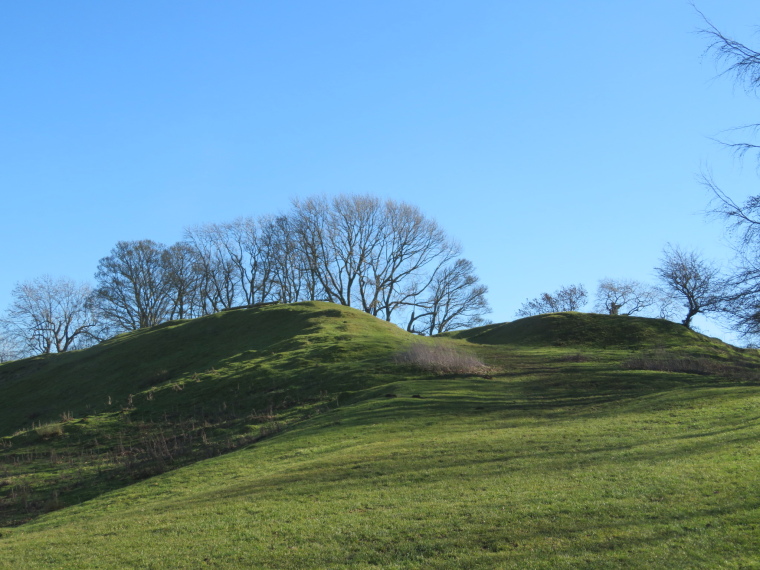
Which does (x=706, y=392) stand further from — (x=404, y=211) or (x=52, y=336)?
(x=52, y=336)

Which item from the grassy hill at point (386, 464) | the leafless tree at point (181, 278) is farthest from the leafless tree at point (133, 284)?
the grassy hill at point (386, 464)

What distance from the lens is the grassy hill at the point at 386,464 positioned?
8.62 metres

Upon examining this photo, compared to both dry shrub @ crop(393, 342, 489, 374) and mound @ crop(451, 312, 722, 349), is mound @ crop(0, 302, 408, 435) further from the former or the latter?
mound @ crop(451, 312, 722, 349)

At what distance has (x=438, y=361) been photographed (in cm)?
3231

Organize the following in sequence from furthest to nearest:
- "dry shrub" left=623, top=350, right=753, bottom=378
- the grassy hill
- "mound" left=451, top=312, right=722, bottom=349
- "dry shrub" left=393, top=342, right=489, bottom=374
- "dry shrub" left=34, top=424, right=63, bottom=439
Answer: "mound" left=451, top=312, right=722, bottom=349, "dry shrub" left=393, top=342, right=489, bottom=374, "dry shrub" left=623, top=350, right=753, bottom=378, "dry shrub" left=34, top=424, right=63, bottom=439, the grassy hill

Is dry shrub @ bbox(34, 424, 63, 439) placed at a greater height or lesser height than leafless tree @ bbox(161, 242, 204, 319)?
lesser

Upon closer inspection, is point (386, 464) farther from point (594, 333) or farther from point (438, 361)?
point (594, 333)

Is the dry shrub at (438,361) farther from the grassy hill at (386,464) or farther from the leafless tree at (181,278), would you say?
the leafless tree at (181,278)

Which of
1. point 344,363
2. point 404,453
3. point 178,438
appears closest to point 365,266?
point 344,363

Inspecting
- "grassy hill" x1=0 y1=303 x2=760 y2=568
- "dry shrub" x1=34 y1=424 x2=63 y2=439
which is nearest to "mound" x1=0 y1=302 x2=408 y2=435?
"grassy hill" x1=0 y1=303 x2=760 y2=568

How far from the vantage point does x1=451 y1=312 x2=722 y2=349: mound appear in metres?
50.1

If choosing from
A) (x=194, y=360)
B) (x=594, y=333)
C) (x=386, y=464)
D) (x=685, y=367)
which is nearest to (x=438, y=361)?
(x=685, y=367)

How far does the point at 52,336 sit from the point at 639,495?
9226 centimetres

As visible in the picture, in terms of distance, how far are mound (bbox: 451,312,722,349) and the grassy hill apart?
26.0 ft
